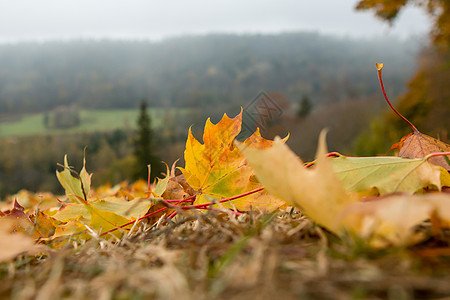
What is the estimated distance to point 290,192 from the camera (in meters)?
0.26

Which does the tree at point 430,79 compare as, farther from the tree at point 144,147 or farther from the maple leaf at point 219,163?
the tree at point 144,147

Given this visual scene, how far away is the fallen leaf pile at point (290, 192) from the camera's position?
0.22 m

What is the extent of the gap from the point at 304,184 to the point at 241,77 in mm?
31263

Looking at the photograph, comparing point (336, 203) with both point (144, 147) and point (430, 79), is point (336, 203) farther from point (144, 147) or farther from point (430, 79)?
point (144, 147)

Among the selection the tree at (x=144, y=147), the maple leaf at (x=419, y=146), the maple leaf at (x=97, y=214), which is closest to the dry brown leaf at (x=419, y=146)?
the maple leaf at (x=419, y=146)

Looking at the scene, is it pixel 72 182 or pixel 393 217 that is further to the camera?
pixel 72 182

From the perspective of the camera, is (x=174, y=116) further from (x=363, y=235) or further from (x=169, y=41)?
(x=363, y=235)

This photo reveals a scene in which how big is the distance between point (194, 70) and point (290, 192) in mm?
34523

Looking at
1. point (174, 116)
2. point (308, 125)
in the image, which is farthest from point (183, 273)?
point (174, 116)

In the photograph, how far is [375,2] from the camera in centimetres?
477

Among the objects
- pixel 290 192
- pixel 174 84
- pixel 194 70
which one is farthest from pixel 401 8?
pixel 194 70

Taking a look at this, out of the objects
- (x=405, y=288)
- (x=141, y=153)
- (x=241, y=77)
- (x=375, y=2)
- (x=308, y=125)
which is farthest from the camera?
Answer: (x=241, y=77)

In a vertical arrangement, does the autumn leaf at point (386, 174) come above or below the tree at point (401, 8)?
below

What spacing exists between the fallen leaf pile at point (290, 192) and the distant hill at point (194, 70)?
2464 centimetres
